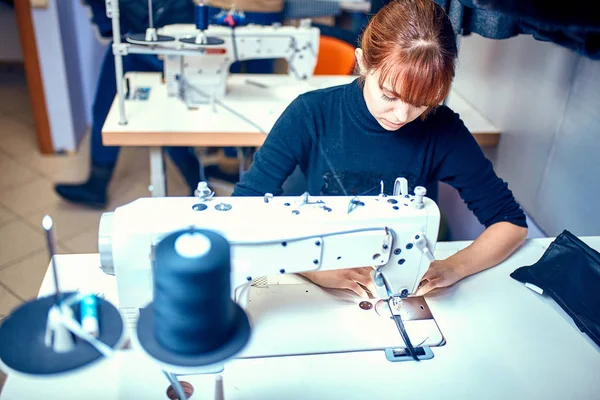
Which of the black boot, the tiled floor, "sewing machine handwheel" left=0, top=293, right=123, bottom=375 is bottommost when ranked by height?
the tiled floor

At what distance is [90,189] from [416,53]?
7.79 ft

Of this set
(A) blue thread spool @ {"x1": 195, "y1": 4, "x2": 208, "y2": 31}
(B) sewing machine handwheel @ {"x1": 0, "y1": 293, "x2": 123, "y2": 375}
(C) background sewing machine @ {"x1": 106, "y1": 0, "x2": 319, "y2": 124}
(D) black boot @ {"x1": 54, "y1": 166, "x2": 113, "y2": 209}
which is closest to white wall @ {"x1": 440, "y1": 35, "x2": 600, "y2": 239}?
(C) background sewing machine @ {"x1": 106, "y1": 0, "x2": 319, "y2": 124}

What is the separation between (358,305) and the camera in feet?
4.24

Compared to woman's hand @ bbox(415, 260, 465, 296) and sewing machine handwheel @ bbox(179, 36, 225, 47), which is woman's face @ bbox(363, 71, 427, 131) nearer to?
woman's hand @ bbox(415, 260, 465, 296)

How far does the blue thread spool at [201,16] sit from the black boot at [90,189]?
52.5 inches

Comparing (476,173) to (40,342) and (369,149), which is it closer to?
(369,149)

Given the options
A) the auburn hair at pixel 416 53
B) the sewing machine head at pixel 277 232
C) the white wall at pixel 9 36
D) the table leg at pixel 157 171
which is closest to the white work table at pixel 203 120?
the table leg at pixel 157 171

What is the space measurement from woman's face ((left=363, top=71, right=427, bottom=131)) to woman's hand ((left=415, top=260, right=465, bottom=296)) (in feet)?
1.18

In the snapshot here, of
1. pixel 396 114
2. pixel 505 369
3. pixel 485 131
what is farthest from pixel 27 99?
pixel 505 369

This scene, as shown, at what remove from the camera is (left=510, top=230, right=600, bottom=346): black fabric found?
1290 millimetres

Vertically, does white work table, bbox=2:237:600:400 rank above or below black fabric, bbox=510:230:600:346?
below

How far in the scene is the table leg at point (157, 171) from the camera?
7.39ft

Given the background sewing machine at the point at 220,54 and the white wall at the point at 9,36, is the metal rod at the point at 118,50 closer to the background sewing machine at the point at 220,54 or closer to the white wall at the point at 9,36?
the background sewing machine at the point at 220,54

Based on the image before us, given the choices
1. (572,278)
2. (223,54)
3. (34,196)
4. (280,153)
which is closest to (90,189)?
(34,196)
